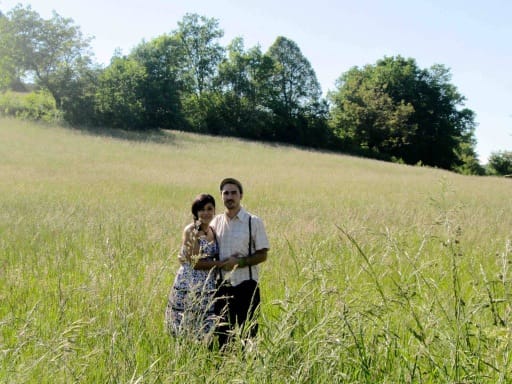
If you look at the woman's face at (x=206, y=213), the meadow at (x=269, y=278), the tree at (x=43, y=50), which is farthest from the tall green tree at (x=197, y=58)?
the woman's face at (x=206, y=213)

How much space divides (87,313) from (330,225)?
6.12 meters

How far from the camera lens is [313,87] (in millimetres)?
57625

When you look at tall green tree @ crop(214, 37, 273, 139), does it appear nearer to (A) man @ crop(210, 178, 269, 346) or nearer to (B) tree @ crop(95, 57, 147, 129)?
(B) tree @ crop(95, 57, 147, 129)

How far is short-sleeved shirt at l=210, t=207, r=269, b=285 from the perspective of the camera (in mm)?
3879

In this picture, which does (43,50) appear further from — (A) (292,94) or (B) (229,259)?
(B) (229,259)

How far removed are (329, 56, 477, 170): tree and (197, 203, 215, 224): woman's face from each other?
49454 mm

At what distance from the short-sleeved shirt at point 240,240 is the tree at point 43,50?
3982 cm

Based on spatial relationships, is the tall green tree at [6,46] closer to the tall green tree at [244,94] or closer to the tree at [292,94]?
the tall green tree at [244,94]

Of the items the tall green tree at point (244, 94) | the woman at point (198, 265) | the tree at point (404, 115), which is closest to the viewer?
the woman at point (198, 265)

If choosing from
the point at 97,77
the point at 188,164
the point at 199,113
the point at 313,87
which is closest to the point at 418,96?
the point at 313,87

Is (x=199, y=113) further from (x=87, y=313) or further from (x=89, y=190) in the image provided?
(x=87, y=313)

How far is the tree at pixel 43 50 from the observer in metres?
39.8

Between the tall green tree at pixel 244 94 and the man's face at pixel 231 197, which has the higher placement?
the tall green tree at pixel 244 94

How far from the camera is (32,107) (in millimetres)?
42531
